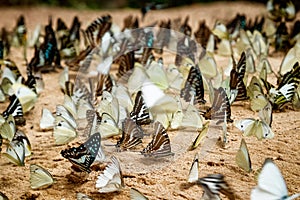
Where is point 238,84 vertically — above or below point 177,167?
above

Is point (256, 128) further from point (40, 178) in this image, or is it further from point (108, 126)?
point (40, 178)

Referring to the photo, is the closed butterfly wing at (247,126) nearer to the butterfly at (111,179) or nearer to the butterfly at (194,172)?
the butterfly at (194,172)

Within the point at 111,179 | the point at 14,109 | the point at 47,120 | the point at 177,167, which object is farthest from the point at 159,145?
the point at 14,109

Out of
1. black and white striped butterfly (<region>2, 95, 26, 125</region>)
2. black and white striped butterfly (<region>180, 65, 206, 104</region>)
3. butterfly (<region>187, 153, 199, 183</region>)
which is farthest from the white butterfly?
black and white striped butterfly (<region>2, 95, 26, 125</region>)

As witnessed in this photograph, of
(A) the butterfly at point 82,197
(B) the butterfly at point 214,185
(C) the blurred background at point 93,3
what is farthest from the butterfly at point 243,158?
(C) the blurred background at point 93,3

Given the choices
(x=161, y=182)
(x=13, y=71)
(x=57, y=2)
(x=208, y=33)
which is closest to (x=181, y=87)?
(x=161, y=182)

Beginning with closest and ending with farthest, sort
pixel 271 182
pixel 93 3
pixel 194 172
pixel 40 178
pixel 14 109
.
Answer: pixel 271 182 → pixel 194 172 → pixel 40 178 → pixel 14 109 → pixel 93 3

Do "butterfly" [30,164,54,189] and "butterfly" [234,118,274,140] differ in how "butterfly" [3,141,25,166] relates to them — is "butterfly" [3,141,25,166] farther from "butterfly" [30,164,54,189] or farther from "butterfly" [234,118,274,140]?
"butterfly" [234,118,274,140]
